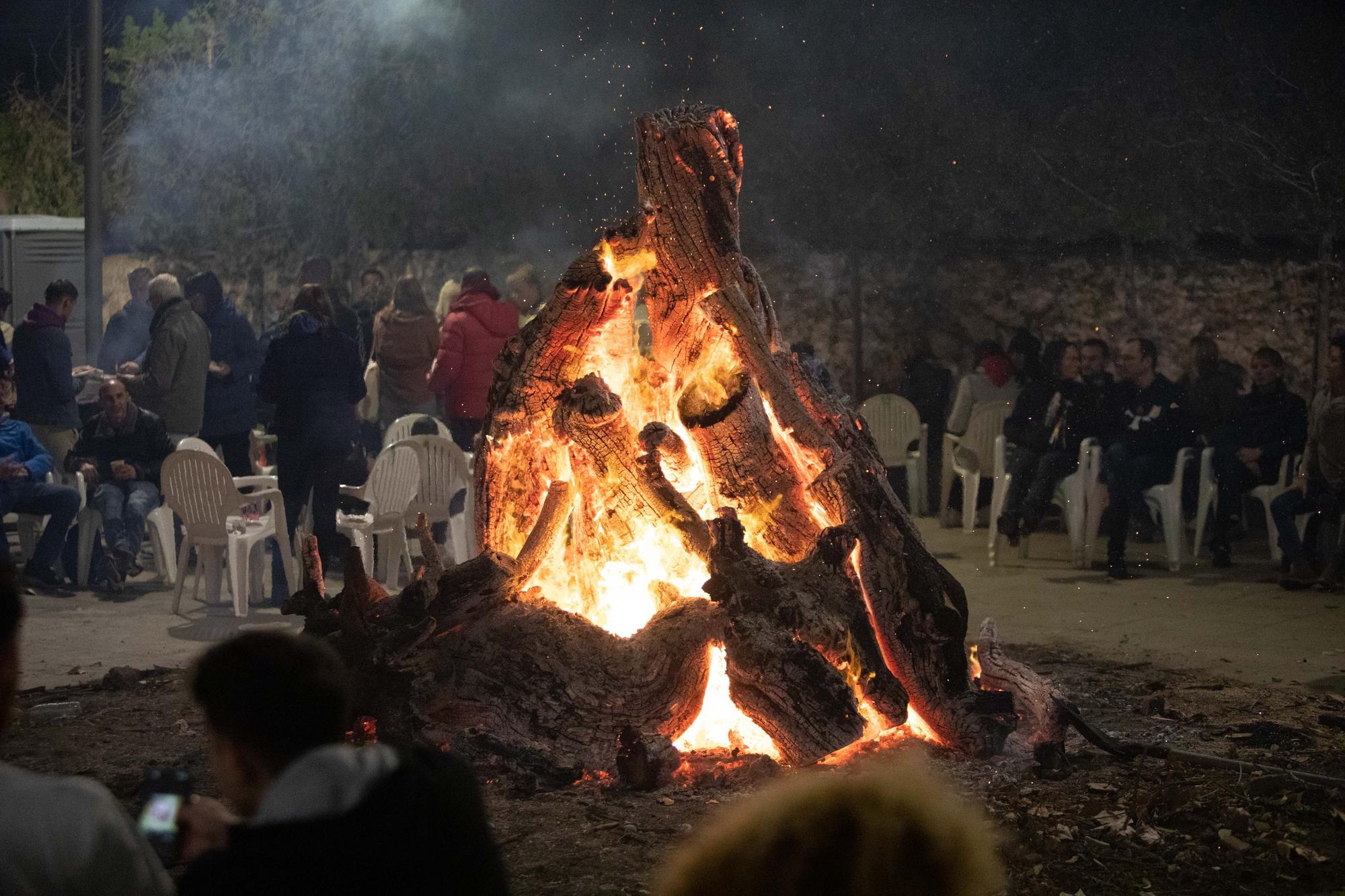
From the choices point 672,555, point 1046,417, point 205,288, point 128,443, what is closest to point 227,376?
point 205,288

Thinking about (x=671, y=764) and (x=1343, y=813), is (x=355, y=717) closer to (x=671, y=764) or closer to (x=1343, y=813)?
(x=671, y=764)

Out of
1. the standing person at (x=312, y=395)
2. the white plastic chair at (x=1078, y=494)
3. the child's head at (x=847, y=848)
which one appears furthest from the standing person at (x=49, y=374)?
the child's head at (x=847, y=848)

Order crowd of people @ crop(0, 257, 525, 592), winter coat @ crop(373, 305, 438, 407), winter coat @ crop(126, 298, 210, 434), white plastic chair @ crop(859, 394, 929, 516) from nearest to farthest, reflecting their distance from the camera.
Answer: crowd of people @ crop(0, 257, 525, 592)
winter coat @ crop(126, 298, 210, 434)
winter coat @ crop(373, 305, 438, 407)
white plastic chair @ crop(859, 394, 929, 516)

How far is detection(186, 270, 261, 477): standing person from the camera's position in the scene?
1102 centimetres

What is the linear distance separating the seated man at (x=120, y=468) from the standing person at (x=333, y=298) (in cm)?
169

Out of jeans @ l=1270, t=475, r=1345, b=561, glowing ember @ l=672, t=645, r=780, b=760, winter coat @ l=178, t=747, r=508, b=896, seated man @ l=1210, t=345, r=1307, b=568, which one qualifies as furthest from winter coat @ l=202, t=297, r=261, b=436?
winter coat @ l=178, t=747, r=508, b=896

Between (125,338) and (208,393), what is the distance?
2.13 meters

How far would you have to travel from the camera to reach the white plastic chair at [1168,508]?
10836 millimetres

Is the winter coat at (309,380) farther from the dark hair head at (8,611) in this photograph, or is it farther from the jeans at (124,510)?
the dark hair head at (8,611)

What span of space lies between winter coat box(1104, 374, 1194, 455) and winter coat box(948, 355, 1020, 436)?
2.18m

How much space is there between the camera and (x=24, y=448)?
32.4 ft

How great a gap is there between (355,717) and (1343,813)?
3736 mm

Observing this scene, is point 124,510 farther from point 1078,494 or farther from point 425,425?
point 1078,494

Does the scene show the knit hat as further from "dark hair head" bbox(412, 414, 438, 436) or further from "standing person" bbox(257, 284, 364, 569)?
"standing person" bbox(257, 284, 364, 569)
